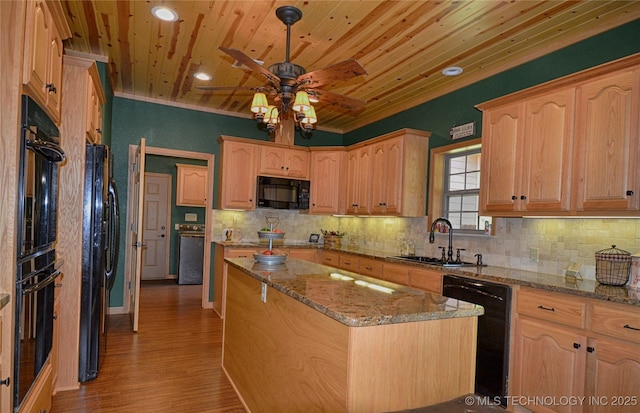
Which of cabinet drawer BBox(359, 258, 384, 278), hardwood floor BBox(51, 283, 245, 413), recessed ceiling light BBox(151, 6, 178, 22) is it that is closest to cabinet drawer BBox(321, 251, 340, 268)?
cabinet drawer BBox(359, 258, 384, 278)

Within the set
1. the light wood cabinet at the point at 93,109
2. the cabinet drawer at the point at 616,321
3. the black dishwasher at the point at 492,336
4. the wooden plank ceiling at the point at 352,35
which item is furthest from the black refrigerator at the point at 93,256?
the cabinet drawer at the point at 616,321

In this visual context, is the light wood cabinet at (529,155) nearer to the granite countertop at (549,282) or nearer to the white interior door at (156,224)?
the granite countertop at (549,282)

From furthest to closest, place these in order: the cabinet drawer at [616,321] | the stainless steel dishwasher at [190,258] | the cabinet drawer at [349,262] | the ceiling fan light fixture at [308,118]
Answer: the stainless steel dishwasher at [190,258], the cabinet drawer at [349,262], the ceiling fan light fixture at [308,118], the cabinet drawer at [616,321]

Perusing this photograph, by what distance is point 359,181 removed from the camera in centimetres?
511

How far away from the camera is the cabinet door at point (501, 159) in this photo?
2965 mm

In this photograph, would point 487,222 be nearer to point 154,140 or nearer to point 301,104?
point 301,104

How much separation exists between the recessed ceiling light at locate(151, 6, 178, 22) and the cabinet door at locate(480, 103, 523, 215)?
8.68ft

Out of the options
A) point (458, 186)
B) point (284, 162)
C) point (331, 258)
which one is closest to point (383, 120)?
point (284, 162)

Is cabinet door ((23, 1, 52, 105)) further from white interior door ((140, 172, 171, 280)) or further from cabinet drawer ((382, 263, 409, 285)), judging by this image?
white interior door ((140, 172, 171, 280))

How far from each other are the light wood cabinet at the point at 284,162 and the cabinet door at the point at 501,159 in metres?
2.79

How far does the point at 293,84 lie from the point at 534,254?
2.37 meters

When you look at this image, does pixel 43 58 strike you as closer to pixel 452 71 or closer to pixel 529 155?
pixel 529 155

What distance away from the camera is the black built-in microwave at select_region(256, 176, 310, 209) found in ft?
17.1

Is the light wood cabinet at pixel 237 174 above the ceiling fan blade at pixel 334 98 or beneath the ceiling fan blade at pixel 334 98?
beneath
